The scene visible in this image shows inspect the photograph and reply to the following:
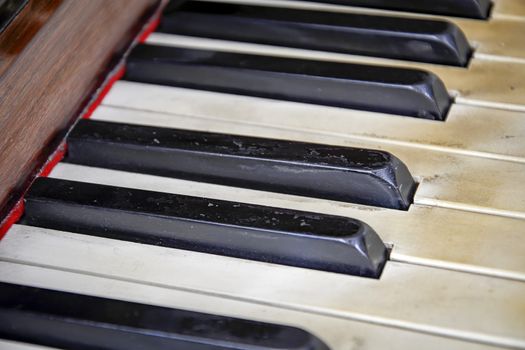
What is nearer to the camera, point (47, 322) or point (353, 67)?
point (47, 322)

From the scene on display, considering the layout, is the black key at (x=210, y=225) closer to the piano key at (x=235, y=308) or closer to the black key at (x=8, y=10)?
the piano key at (x=235, y=308)

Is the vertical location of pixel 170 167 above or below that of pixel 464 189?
above

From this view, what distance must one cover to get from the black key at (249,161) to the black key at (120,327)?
1.02 ft

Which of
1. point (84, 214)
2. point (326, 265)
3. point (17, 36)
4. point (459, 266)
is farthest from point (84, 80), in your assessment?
point (459, 266)

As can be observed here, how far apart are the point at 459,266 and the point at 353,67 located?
50 centimetres

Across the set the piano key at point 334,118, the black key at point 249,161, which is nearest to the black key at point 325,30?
the piano key at point 334,118

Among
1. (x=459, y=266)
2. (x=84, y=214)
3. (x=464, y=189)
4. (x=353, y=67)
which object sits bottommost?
(x=459, y=266)

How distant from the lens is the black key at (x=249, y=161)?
1.45 metres

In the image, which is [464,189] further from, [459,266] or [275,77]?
[275,77]

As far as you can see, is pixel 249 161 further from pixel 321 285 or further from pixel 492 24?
pixel 492 24

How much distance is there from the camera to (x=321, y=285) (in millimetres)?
1308

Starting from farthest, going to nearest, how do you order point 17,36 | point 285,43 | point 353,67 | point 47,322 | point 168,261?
point 285,43, point 353,67, point 17,36, point 168,261, point 47,322

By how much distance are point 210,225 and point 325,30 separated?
0.57 meters

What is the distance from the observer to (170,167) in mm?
1555
